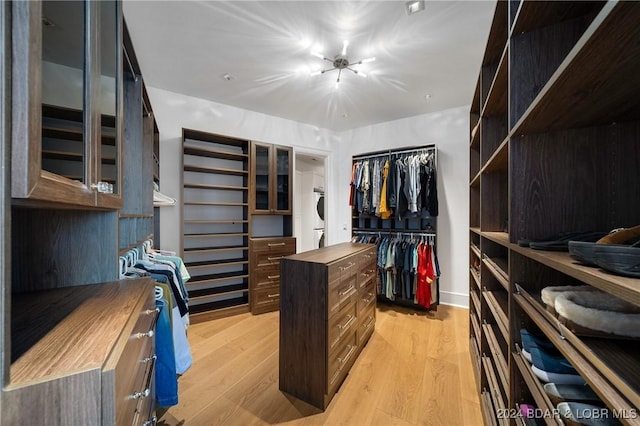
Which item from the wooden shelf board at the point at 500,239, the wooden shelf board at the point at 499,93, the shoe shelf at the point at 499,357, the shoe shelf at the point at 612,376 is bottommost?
the shoe shelf at the point at 499,357

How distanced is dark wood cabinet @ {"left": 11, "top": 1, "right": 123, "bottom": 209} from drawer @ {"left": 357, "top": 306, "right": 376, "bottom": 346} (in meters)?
1.95

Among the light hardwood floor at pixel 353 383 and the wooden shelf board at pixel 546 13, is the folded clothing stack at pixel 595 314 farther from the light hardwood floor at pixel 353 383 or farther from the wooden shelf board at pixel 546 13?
the light hardwood floor at pixel 353 383

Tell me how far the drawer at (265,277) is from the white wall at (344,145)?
1007 mm

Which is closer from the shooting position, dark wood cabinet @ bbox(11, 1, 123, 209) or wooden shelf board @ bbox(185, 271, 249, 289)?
dark wood cabinet @ bbox(11, 1, 123, 209)

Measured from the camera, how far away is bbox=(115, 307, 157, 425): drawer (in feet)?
1.82

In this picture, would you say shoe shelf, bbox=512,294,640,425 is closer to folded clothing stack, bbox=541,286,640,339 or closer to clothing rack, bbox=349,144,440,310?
folded clothing stack, bbox=541,286,640,339

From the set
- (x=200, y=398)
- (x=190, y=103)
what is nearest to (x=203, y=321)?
(x=200, y=398)

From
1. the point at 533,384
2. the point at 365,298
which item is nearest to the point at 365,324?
the point at 365,298

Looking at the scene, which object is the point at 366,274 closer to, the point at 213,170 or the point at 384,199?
the point at 384,199

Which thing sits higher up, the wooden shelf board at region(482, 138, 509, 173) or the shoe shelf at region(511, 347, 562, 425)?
the wooden shelf board at region(482, 138, 509, 173)

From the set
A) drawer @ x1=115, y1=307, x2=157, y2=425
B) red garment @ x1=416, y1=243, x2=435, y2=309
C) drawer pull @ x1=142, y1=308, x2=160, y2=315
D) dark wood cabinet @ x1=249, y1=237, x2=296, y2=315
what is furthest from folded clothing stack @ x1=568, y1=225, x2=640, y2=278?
dark wood cabinet @ x1=249, y1=237, x2=296, y2=315

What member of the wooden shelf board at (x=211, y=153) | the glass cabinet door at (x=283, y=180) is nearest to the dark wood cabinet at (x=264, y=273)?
the glass cabinet door at (x=283, y=180)

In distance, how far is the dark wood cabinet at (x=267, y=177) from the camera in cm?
326

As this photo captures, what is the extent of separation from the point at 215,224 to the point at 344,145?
2.48 meters
